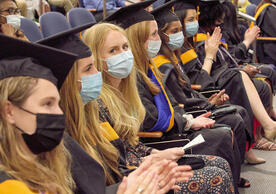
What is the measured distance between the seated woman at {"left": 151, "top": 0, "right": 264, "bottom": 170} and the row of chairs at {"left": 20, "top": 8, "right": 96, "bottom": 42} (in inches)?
25.7

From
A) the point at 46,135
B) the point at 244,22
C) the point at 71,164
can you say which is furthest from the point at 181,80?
the point at 244,22

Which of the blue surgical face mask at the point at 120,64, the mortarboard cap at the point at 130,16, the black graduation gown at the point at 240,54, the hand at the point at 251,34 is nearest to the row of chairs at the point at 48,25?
the mortarboard cap at the point at 130,16

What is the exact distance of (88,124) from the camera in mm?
2285

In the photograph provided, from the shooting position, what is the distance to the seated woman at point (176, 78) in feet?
12.2

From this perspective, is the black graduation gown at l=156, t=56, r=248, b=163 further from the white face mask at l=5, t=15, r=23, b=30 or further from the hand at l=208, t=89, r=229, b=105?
the white face mask at l=5, t=15, r=23, b=30

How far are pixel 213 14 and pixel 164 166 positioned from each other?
11.4ft

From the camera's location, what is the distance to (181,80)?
3.85 m

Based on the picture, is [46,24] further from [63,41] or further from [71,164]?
[71,164]

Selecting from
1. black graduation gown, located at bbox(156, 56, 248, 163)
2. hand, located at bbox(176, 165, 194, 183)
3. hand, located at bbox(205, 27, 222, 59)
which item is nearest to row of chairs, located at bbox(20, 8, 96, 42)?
black graduation gown, located at bbox(156, 56, 248, 163)

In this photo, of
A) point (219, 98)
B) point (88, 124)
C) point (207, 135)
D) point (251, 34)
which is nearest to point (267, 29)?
point (251, 34)

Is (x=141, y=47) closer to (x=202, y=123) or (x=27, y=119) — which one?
(x=202, y=123)

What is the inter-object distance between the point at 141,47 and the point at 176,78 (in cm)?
64

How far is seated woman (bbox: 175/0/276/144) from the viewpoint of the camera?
14.4ft

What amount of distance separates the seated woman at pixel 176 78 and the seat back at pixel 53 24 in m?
0.82
